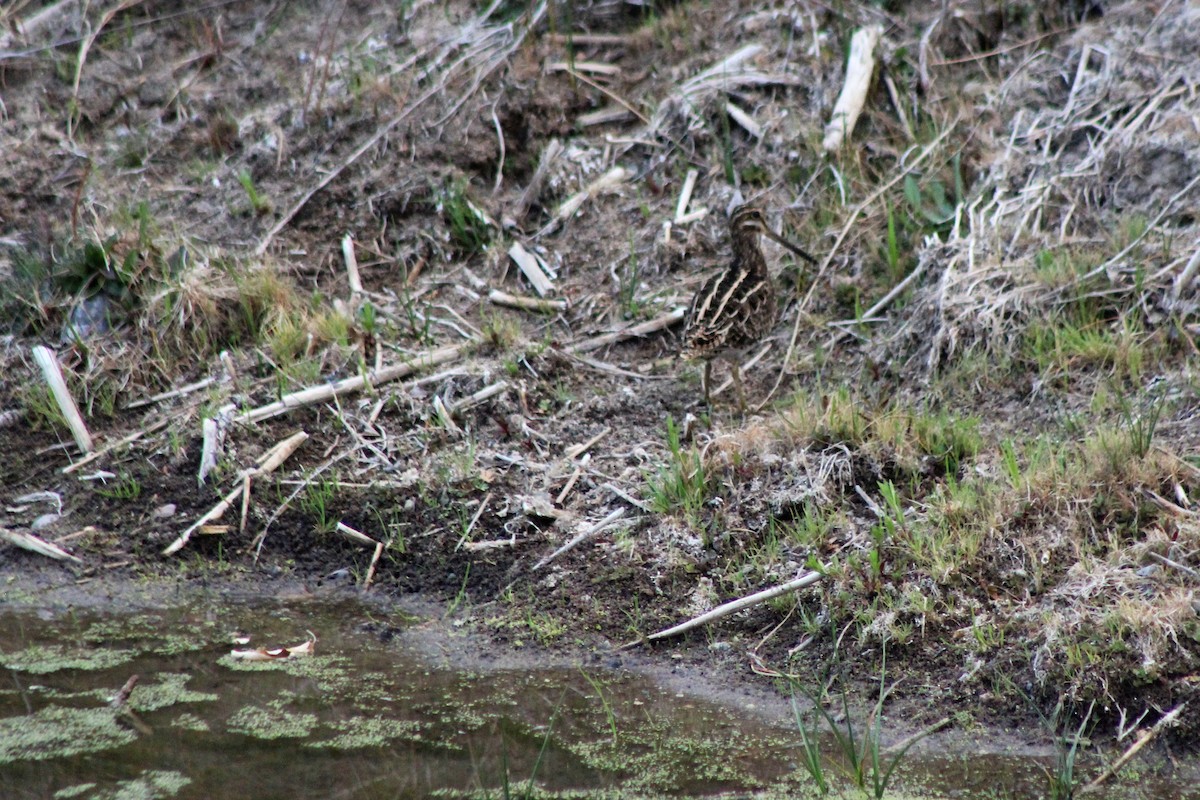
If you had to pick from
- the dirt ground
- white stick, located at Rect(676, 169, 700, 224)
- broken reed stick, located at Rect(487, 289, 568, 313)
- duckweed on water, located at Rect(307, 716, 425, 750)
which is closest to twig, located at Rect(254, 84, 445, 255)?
the dirt ground

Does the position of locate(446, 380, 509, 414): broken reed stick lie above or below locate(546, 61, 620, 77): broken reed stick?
below

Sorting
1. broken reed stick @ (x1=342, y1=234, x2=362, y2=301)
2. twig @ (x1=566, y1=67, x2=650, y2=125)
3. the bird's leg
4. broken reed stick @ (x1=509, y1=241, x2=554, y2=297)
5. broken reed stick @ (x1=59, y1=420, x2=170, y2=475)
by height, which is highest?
twig @ (x1=566, y1=67, x2=650, y2=125)

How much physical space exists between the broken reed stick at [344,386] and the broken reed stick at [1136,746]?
343 cm


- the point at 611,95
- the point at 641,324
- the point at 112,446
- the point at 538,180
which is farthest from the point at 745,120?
the point at 112,446

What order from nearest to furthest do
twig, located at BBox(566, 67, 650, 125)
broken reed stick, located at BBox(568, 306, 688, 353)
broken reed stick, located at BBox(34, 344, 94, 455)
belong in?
1. broken reed stick, located at BBox(34, 344, 94, 455)
2. broken reed stick, located at BBox(568, 306, 688, 353)
3. twig, located at BBox(566, 67, 650, 125)

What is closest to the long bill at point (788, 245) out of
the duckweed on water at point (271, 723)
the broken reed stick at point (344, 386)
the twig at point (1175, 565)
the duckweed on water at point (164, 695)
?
the broken reed stick at point (344, 386)

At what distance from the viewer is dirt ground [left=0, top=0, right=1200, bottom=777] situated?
13.8ft

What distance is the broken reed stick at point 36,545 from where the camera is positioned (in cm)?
509

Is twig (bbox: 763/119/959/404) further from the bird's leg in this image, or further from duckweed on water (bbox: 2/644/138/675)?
duckweed on water (bbox: 2/644/138/675)

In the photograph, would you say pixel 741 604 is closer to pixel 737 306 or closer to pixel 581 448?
pixel 581 448

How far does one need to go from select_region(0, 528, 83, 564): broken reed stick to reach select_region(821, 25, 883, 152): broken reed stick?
4.17m

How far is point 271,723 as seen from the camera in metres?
4.00

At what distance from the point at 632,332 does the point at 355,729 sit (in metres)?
2.62

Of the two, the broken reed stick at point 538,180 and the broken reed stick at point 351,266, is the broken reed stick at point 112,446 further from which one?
the broken reed stick at point 538,180
